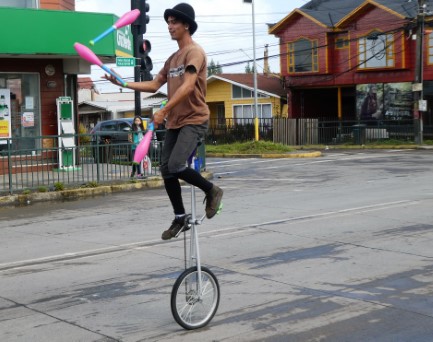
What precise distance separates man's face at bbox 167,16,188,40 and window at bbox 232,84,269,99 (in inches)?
1775

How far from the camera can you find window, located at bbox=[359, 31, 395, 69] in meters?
42.8

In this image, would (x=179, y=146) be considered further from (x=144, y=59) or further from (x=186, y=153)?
(x=144, y=59)

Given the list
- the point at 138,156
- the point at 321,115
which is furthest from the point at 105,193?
the point at 321,115

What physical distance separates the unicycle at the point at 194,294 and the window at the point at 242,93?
149 ft

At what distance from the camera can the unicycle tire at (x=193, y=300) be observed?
554 centimetres

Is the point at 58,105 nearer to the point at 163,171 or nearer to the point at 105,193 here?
the point at 105,193

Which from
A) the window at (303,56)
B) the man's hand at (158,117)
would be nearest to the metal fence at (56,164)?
the man's hand at (158,117)

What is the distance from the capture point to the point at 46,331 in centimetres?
574

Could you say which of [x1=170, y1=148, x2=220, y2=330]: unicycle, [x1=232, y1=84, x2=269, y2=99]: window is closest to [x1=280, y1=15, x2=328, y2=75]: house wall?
[x1=232, y1=84, x2=269, y2=99]: window

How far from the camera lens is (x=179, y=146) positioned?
5.67m

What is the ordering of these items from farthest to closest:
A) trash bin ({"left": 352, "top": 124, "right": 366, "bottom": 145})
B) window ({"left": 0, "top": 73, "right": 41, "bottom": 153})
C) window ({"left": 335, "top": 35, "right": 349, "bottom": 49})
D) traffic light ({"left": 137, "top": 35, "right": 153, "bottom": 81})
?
window ({"left": 335, "top": 35, "right": 349, "bottom": 49}) → trash bin ({"left": 352, "top": 124, "right": 366, "bottom": 145}) → window ({"left": 0, "top": 73, "right": 41, "bottom": 153}) → traffic light ({"left": 137, "top": 35, "right": 153, "bottom": 81})

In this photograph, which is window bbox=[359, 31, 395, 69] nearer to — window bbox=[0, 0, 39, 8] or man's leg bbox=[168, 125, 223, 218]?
window bbox=[0, 0, 39, 8]

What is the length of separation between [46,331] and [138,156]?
1870 mm

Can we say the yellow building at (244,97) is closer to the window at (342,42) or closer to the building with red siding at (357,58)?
the building with red siding at (357,58)
